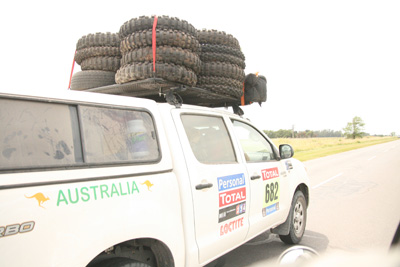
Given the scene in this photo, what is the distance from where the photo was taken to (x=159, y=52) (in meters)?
3.26

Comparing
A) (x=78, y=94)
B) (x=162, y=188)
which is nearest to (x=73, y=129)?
(x=78, y=94)

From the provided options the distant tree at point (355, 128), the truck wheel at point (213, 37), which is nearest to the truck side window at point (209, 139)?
the truck wheel at point (213, 37)

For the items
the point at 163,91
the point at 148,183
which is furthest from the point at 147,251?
the point at 163,91

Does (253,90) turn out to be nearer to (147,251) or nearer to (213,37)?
(213,37)

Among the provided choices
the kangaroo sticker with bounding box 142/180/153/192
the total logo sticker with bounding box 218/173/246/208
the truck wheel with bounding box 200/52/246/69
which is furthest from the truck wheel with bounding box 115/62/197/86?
the kangaroo sticker with bounding box 142/180/153/192

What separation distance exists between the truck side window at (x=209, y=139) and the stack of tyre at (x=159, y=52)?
566 mm

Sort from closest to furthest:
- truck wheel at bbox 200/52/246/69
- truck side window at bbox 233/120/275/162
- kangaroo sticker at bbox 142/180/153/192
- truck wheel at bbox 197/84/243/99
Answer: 1. kangaroo sticker at bbox 142/180/153/192
2. truck side window at bbox 233/120/275/162
3. truck wheel at bbox 197/84/243/99
4. truck wheel at bbox 200/52/246/69

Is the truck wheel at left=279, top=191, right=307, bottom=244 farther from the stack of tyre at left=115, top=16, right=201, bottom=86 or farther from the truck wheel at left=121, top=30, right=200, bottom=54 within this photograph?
the truck wheel at left=121, top=30, right=200, bottom=54

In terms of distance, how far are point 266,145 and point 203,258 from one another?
1943mm

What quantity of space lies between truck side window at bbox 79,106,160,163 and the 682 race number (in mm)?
1692

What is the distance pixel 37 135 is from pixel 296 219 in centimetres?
382

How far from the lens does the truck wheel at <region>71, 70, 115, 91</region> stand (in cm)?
395

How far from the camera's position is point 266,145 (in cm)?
408

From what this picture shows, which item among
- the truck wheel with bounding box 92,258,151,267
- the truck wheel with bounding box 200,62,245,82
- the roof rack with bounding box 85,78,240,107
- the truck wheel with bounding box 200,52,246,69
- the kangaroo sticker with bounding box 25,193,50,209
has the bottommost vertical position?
the truck wheel with bounding box 92,258,151,267
